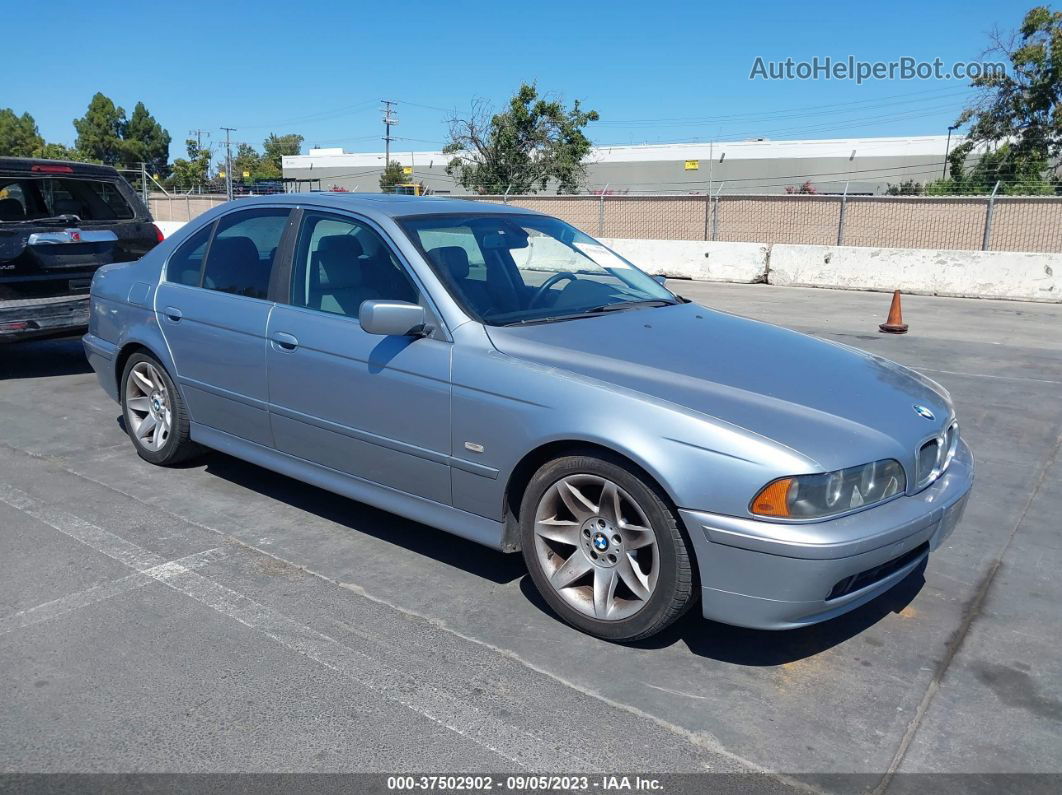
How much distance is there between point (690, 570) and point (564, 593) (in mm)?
587

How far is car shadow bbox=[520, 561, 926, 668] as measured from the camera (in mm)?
3459

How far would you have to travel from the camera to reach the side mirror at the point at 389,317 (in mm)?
3760

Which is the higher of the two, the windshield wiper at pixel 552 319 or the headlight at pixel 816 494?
the windshield wiper at pixel 552 319

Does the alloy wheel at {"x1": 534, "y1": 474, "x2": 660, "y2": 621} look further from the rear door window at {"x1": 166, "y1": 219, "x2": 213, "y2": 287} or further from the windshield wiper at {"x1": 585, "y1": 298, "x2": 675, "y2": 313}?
the rear door window at {"x1": 166, "y1": 219, "x2": 213, "y2": 287}

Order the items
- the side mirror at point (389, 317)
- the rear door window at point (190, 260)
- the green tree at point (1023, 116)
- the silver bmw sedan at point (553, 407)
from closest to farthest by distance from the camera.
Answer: the silver bmw sedan at point (553, 407), the side mirror at point (389, 317), the rear door window at point (190, 260), the green tree at point (1023, 116)

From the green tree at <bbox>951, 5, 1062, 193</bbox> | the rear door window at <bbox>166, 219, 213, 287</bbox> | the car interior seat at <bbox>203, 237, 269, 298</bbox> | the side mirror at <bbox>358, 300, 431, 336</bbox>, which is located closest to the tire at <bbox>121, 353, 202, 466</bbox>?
the rear door window at <bbox>166, 219, 213, 287</bbox>

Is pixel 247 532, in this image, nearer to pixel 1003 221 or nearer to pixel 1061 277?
pixel 1061 277

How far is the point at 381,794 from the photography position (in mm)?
2619

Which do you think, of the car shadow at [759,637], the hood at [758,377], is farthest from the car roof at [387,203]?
the car shadow at [759,637]

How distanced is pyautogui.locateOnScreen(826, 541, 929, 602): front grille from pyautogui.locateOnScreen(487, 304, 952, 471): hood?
1.23 feet

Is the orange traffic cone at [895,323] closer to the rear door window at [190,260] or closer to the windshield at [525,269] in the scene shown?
the windshield at [525,269]

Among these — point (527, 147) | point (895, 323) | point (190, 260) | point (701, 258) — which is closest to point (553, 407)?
point (190, 260)

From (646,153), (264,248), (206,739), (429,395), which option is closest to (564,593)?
(429,395)

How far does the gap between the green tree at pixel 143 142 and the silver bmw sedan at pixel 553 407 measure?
3925 inches
